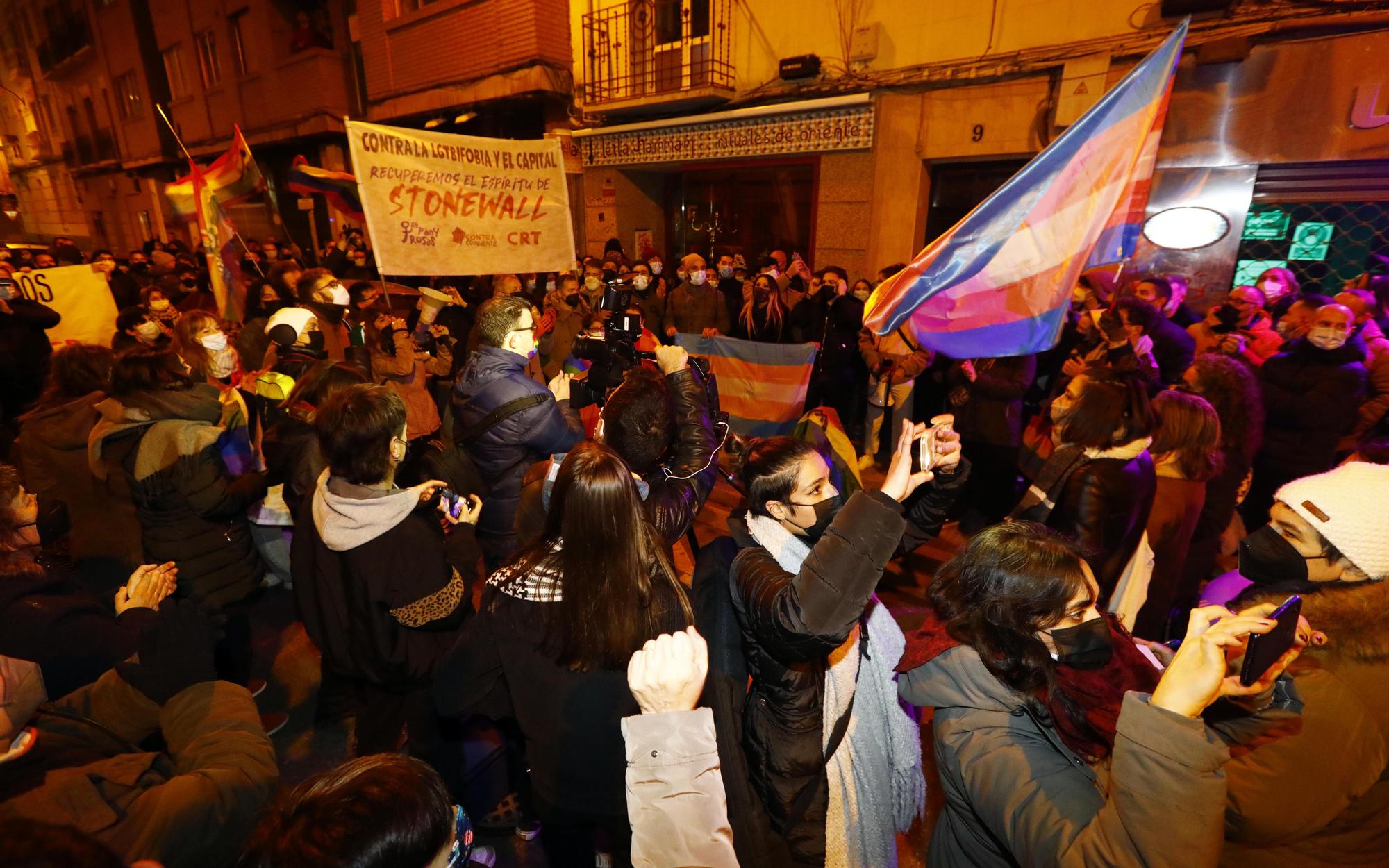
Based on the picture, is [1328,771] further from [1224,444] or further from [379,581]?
[1224,444]

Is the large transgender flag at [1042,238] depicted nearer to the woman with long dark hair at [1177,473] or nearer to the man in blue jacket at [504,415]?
the woman with long dark hair at [1177,473]

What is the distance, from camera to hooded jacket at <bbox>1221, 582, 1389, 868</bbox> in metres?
1.38

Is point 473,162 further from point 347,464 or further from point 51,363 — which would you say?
point 347,464

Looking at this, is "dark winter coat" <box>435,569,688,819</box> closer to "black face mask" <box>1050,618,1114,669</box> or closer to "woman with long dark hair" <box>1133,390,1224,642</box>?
"black face mask" <box>1050,618,1114,669</box>

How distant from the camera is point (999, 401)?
16.2 ft

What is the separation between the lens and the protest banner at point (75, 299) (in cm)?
657

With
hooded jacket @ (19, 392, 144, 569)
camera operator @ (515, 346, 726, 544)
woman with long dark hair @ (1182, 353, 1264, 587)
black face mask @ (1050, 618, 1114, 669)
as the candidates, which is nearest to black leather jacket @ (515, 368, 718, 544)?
camera operator @ (515, 346, 726, 544)

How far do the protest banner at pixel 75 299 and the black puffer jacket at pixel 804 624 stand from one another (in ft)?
26.5

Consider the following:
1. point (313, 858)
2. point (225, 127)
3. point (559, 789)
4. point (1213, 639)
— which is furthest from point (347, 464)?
point (225, 127)

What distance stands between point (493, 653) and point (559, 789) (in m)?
0.44

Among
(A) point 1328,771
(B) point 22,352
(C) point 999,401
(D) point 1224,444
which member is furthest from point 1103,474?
(B) point 22,352

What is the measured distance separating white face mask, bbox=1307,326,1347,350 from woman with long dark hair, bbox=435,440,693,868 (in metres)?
4.88

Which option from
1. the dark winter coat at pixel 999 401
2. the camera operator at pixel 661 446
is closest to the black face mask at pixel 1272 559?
the camera operator at pixel 661 446

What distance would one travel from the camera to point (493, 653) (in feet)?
6.14
